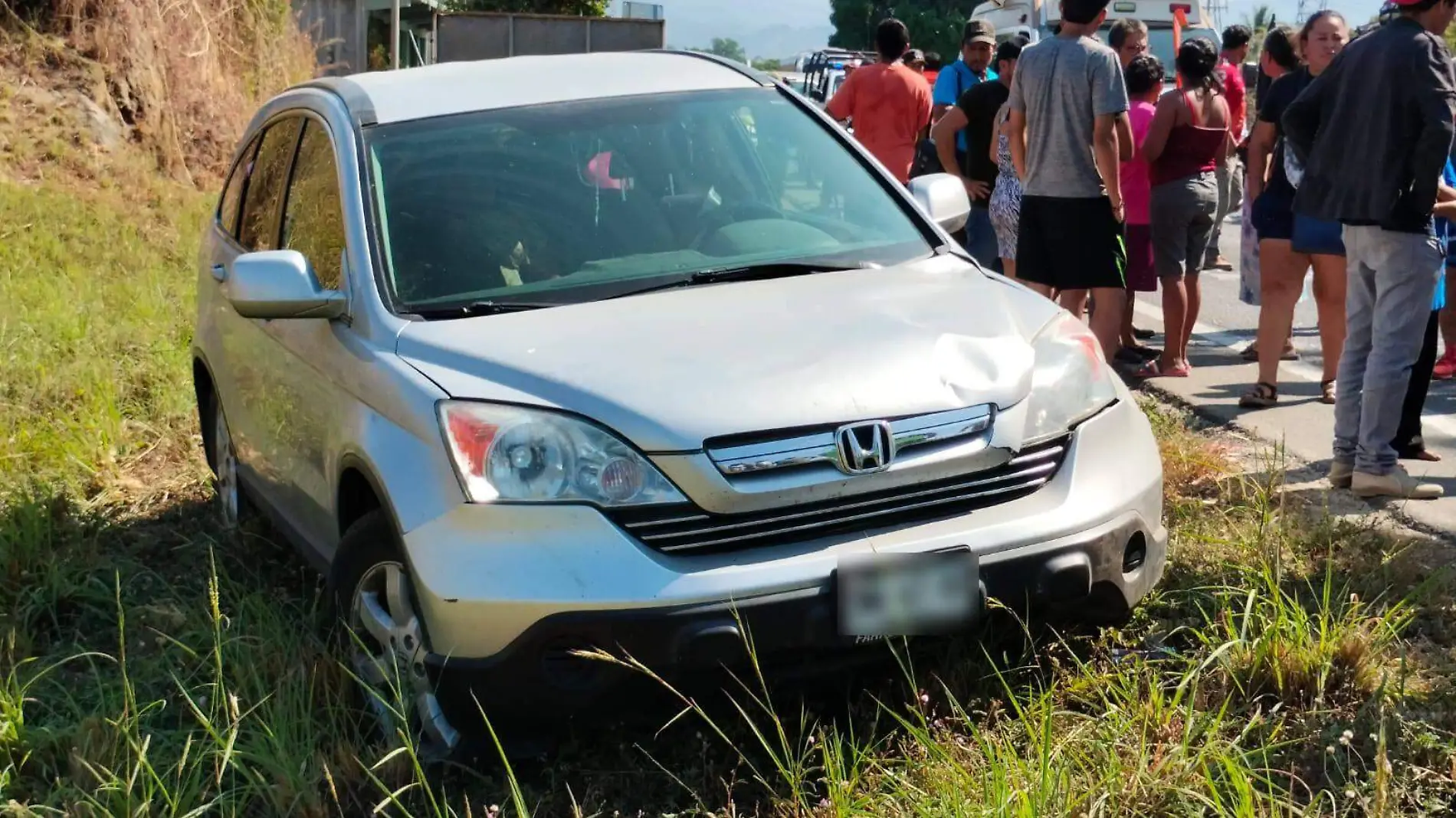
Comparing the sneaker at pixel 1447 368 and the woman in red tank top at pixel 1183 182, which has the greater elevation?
the woman in red tank top at pixel 1183 182

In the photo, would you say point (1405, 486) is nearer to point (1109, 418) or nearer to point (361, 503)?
point (1109, 418)

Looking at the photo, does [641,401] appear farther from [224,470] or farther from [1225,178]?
[1225,178]

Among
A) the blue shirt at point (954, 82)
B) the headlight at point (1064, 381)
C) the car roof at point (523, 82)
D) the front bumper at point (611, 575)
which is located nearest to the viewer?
the front bumper at point (611, 575)

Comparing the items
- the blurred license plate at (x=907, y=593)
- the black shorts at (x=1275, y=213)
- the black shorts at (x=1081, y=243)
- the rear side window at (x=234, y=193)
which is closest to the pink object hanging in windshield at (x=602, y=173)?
the blurred license plate at (x=907, y=593)

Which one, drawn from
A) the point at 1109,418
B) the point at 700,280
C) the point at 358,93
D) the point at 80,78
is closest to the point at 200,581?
the point at 358,93

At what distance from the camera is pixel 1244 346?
8625 millimetres

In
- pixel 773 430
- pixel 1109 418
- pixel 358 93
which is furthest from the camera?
pixel 358 93

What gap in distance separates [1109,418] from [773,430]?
949 millimetres

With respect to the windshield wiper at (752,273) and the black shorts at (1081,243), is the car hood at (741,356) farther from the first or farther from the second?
the black shorts at (1081,243)

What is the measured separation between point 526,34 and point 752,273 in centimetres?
2554

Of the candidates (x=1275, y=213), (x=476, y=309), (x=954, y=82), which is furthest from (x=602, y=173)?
(x=954, y=82)

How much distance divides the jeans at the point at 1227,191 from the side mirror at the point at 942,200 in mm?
5259

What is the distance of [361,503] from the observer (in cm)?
364

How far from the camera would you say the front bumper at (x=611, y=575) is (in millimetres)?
2951
